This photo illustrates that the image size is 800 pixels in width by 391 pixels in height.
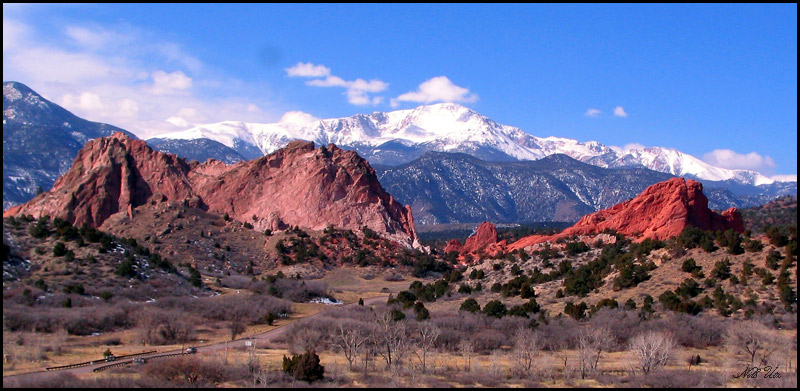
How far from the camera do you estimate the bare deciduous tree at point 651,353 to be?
29.5 m

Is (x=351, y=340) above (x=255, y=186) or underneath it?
underneath

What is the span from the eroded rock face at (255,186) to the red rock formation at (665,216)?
27779 millimetres

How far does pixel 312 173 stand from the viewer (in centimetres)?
9312

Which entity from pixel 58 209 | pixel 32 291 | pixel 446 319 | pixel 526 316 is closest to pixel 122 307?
pixel 32 291

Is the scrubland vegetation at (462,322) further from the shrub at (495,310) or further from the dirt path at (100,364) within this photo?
the dirt path at (100,364)

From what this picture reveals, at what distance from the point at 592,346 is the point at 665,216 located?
3921cm

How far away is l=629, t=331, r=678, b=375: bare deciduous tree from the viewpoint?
2945 centimetres

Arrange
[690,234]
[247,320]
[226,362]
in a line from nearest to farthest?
[226,362]
[247,320]
[690,234]

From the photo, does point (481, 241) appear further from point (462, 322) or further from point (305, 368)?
point (305, 368)

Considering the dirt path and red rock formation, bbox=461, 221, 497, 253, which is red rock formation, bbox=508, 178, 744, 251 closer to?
red rock formation, bbox=461, 221, 497, 253

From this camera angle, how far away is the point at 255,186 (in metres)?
95.3

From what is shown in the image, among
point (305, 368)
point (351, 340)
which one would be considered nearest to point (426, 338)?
point (351, 340)

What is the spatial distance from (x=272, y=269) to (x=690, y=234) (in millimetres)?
45317

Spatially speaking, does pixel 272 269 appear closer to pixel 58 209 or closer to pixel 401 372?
pixel 58 209
